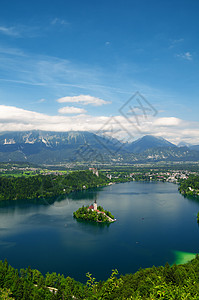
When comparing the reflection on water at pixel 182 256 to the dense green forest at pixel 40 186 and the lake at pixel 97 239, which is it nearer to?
the lake at pixel 97 239

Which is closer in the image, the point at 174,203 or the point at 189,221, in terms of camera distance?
the point at 189,221

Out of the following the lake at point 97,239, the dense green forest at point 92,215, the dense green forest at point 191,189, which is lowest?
the lake at point 97,239

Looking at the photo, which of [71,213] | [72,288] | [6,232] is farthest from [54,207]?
[72,288]

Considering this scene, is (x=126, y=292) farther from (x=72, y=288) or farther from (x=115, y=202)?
(x=115, y=202)

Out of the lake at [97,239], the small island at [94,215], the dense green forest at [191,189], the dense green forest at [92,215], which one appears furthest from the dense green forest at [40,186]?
the dense green forest at [191,189]

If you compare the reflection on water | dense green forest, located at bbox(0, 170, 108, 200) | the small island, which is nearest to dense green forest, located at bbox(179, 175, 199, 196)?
dense green forest, located at bbox(0, 170, 108, 200)

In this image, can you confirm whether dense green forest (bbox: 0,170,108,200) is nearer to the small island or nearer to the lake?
the lake
